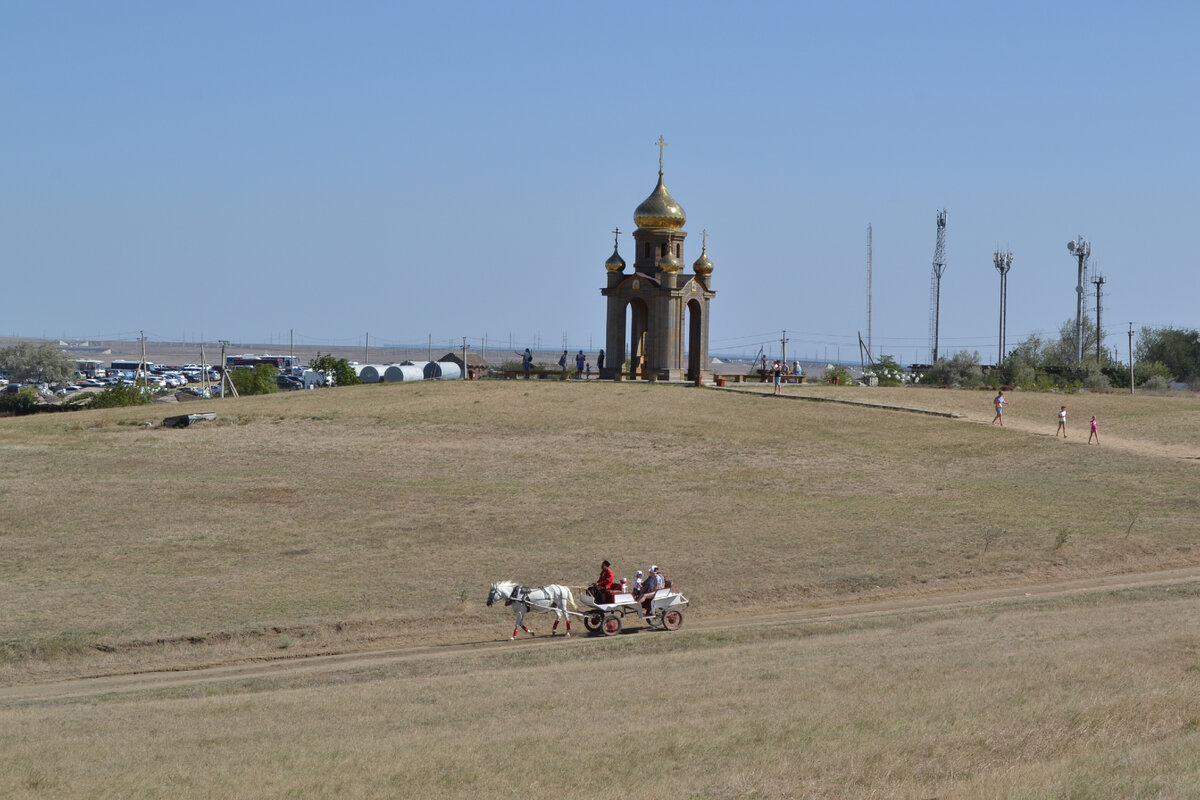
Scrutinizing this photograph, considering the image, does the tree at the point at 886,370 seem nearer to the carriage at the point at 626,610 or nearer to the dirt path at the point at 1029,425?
the dirt path at the point at 1029,425

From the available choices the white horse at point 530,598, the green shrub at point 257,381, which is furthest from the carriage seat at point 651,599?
the green shrub at point 257,381

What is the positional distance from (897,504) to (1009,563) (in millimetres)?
7550

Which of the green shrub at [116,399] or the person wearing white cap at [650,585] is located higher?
the green shrub at [116,399]

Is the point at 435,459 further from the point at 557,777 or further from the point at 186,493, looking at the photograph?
the point at 557,777

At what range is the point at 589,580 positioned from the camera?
27953mm

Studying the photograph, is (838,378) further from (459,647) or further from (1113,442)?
(459,647)

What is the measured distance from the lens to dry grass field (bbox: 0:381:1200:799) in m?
13.5

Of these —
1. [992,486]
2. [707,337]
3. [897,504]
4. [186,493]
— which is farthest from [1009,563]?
[707,337]

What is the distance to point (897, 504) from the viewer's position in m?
37.7

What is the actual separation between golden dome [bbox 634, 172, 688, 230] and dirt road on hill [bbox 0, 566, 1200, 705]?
41115mm

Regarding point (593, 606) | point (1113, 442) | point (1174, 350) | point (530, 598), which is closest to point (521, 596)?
point (530, 598)

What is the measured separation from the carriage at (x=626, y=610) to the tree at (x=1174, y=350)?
103677 mm

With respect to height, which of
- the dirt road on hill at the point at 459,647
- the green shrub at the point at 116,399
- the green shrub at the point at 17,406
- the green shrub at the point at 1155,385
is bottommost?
the dirt road on hill at the point at 459,647

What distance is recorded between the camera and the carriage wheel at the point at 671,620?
79.4 feet
